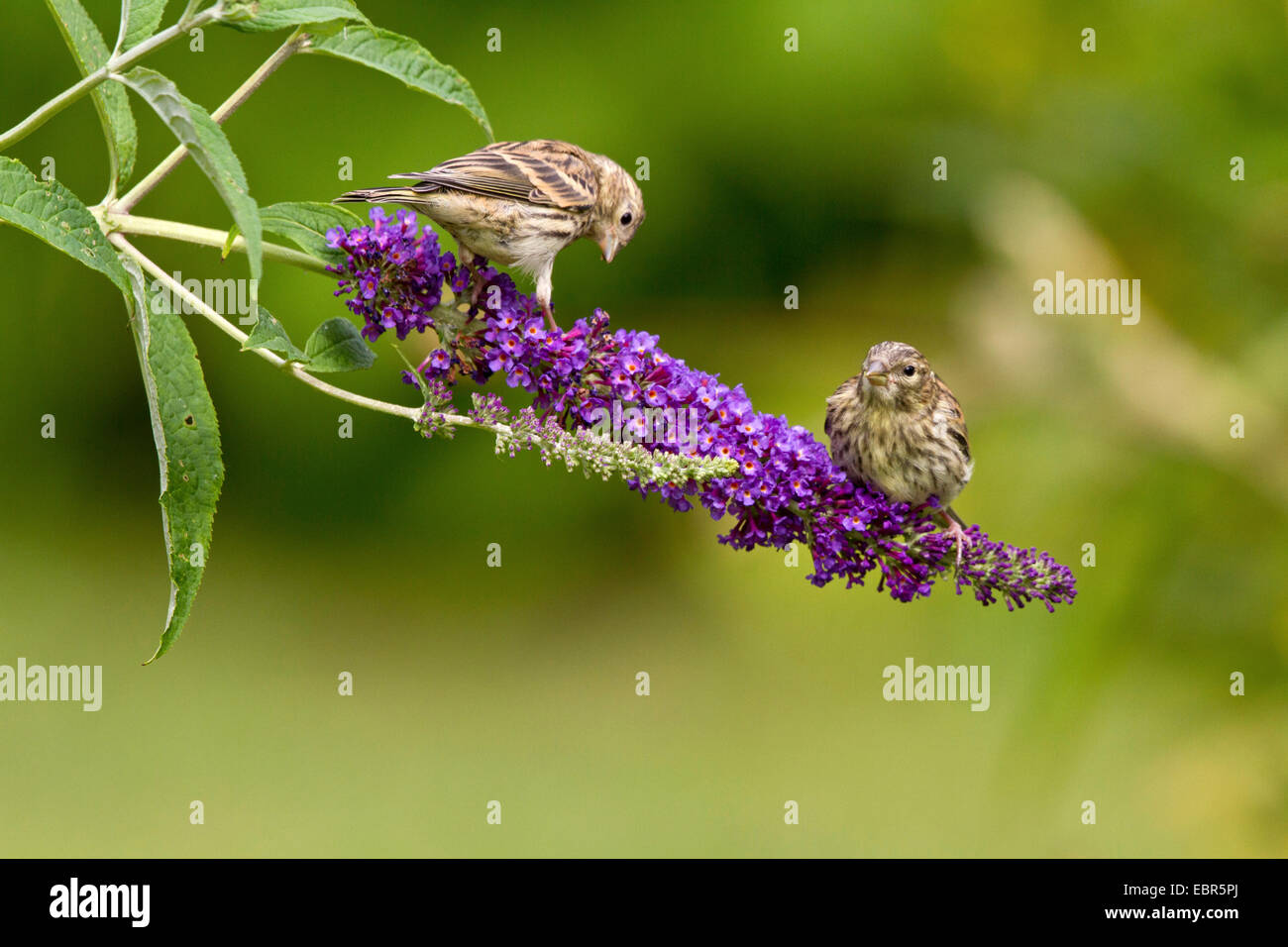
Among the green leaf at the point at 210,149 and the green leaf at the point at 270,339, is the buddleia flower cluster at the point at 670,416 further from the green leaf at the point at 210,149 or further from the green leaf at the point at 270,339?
the green leaf at the point at 210,149

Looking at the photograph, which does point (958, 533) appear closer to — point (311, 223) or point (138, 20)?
point (311, 223)

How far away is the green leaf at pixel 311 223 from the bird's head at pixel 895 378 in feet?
4.18

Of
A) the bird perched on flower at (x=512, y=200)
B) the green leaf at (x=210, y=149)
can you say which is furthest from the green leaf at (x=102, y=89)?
the bird perched on flower at (x=512, y=200)

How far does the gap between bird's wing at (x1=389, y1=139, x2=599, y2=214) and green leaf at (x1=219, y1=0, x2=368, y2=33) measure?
0.83 metres

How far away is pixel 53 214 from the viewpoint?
5.55ft

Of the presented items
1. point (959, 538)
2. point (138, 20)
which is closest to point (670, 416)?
point (959, 538)

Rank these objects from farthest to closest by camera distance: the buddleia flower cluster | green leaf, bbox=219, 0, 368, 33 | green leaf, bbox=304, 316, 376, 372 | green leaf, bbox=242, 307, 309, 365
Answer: the buddleia flower cluster
green leaf, bbox=304, 316, 376, 372
green leaf, bbox=242, 307, 309, 365
green leaf, bbox=219, 0, 368, 33

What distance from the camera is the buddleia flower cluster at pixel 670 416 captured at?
2.27 metres

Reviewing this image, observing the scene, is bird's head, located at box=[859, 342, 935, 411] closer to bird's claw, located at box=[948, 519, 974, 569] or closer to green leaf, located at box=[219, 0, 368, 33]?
bird's claw, located at box=[948, 519, 974, 569]

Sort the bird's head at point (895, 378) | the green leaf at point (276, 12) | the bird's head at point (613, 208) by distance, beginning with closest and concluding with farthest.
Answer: the green leaf at point (276, 12)
the bird's head at point (895, 378)
the bird's head at point (613, 208)

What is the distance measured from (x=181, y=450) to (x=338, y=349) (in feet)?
0.93

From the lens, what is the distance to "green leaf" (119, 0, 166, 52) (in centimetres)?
184

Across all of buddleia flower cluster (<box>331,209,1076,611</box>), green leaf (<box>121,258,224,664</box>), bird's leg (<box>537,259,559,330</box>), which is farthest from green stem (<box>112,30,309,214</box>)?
bird's leg (<box>537,259,559,330</box>)

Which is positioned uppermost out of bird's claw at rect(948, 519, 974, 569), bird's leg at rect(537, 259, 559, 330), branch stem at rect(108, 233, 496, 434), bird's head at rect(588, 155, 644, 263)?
bird's head at rect(588, 155, 644, 263)
